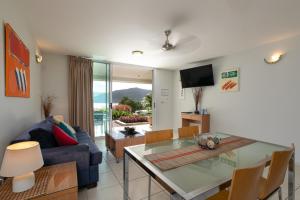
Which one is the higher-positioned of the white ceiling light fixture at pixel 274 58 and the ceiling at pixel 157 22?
the ceiling at pixel 157 22

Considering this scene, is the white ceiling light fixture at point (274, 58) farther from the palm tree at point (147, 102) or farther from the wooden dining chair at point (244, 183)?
the palm tree at point (147, 102)

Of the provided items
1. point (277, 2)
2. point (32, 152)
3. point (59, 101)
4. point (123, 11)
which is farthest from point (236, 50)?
point (59, 101)

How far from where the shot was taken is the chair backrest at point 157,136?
6.18ft

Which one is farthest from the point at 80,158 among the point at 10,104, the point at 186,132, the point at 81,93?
the point at 81,93

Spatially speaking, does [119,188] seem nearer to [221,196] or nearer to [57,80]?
[221,196]

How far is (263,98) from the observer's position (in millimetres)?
3160

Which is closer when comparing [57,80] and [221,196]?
[221,196]

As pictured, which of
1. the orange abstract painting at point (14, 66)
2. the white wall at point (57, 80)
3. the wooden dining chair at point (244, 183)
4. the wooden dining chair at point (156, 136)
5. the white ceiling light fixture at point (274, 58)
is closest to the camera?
the wooden dining chair at point (244, 183)

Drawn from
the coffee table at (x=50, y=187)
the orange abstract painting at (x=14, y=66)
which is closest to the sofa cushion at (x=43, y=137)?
the coffee table at (x=50, y=187)

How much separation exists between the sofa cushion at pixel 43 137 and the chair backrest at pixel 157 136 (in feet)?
4.15

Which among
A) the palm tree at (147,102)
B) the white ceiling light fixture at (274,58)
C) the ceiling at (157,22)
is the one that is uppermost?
the ceiling at (157,22)

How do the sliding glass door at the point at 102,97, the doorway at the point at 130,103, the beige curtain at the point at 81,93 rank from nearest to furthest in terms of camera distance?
1. the beige curtain at the point at 81,93
2. the sliding glass door at the point at 102,97
3. the doorway at the point at 130,103

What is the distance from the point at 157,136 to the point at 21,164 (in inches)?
53.2

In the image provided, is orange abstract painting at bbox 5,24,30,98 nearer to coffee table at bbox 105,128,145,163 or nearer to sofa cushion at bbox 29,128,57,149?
sofa cushion at bbox 29,128,57,149
